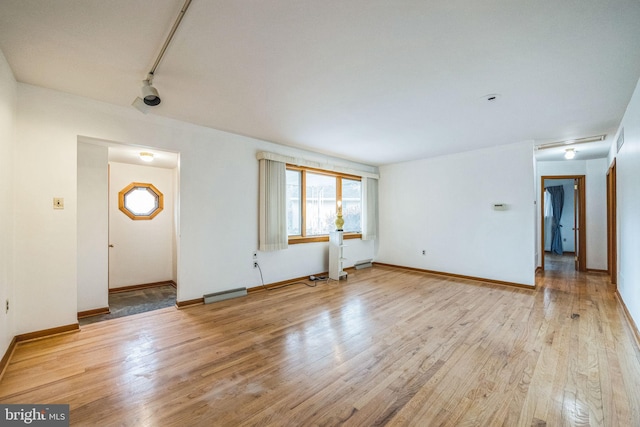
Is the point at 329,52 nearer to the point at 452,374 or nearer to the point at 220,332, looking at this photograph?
the point at 452,374

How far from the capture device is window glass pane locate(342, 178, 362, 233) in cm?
614

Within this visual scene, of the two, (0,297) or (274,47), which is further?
(0,297)

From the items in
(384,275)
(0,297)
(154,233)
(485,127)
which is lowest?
(384,275)

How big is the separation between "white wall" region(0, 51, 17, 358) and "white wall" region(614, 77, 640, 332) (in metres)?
5.66

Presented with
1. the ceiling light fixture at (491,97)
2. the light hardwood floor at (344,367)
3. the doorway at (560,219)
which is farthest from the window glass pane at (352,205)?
the doorway at (560,219)

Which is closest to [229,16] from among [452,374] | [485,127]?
[452,374]

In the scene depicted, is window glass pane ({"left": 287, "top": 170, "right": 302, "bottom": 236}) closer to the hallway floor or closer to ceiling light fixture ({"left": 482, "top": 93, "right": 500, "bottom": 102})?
the hallway floor

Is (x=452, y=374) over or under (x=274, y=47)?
under

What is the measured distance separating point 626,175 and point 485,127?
5.40 ft

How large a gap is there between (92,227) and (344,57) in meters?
A: 3.72

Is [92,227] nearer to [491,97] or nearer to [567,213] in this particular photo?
[491,97]

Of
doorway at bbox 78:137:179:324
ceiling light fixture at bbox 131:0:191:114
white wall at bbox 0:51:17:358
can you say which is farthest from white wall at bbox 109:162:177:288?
ceiling light fixture at bbox 131:0:191:114

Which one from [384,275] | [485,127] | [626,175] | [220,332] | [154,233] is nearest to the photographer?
[220,332]

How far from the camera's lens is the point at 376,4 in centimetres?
162
